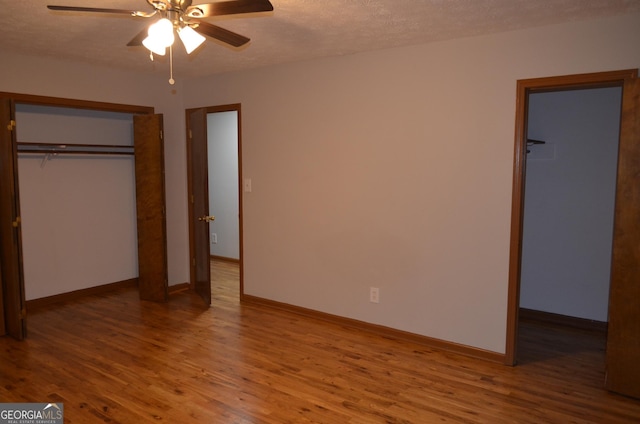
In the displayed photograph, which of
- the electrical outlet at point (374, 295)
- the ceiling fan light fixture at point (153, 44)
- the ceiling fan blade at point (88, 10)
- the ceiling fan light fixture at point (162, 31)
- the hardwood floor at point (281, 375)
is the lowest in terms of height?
the hardwood floor at point (281, 375)

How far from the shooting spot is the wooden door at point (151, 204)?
16.0ft


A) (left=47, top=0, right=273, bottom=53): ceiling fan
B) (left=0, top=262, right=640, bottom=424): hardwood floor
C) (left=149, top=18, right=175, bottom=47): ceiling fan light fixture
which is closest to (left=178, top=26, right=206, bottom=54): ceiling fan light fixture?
(left=47, top=0, right=273, bottom=53): ceiling fan

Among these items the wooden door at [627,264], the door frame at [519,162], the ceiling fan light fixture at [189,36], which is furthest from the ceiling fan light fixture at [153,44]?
the wooden door at [627,264]

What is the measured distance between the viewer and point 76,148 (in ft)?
16.3

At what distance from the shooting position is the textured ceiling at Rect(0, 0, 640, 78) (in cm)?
274

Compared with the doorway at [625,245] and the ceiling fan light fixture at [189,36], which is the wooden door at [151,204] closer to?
the ceiling fan light fixture at [189,36]

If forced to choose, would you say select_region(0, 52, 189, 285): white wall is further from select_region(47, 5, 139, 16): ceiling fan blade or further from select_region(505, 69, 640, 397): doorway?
select_region(505, 69, 640, 397): doorway

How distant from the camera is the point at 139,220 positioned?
5.06m

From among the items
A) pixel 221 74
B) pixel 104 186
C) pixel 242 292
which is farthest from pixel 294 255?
pixel 104 186

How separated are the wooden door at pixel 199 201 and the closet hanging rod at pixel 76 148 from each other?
81 centimetres

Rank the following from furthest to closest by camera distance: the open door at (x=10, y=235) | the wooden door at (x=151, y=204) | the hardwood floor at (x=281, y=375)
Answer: the wooden door at (x=151, y=204)
the open door at (x=10, y=235)
the hardwood floor at (x=281, y=375)

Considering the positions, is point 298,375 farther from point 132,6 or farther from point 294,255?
point 132,6

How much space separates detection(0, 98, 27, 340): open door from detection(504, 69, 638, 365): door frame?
153 inches

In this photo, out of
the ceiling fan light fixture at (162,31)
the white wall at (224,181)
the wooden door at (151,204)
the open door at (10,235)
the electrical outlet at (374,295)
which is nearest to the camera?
the ceiling fan light fixture at (162,31)
